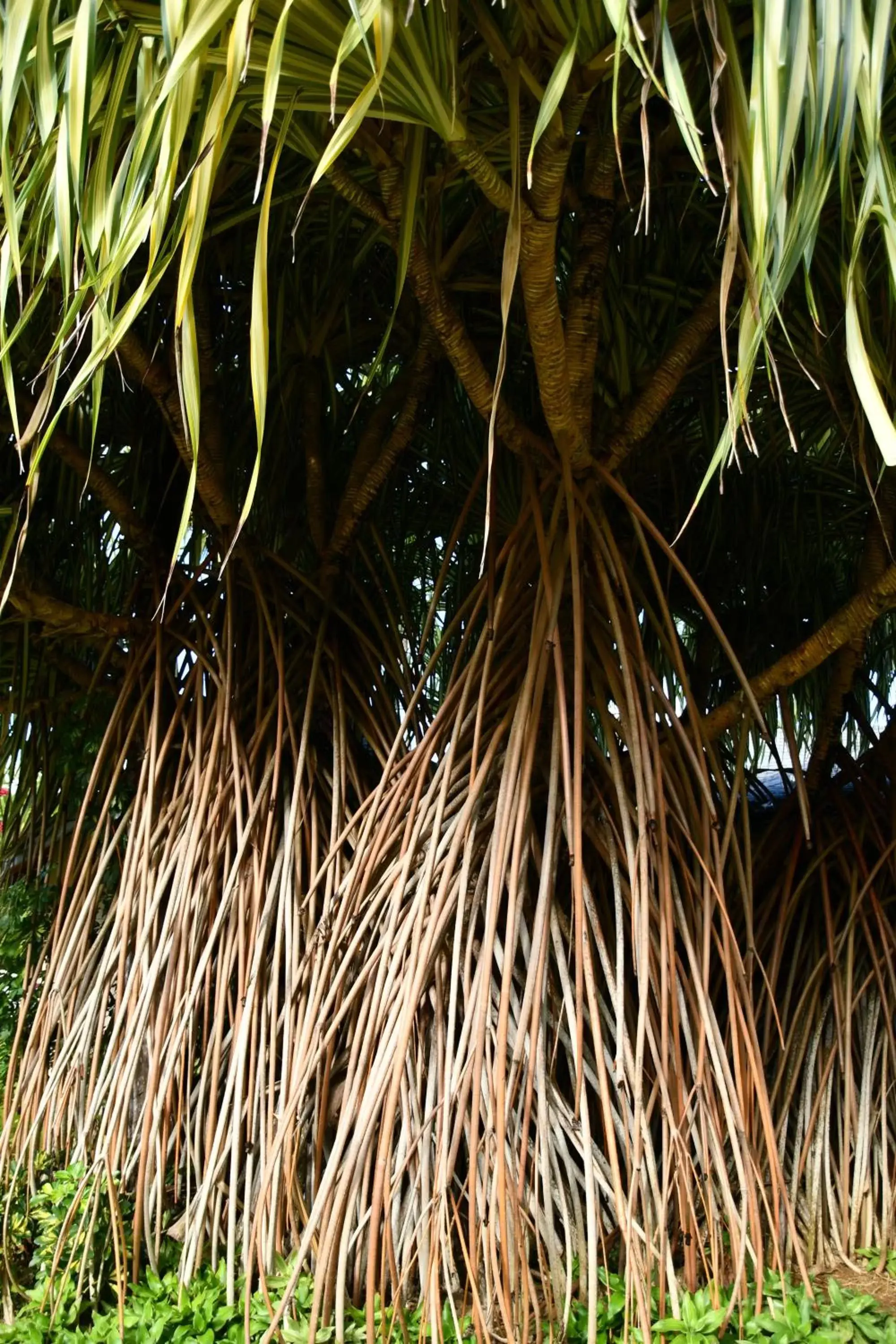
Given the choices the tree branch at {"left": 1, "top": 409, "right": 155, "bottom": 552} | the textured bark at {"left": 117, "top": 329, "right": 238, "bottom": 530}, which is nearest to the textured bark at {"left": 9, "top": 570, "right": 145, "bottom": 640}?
the tree branch at {"left": 1, "top": 409, "right": 155, "bottom": 552}

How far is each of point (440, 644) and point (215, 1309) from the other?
2.79 feet

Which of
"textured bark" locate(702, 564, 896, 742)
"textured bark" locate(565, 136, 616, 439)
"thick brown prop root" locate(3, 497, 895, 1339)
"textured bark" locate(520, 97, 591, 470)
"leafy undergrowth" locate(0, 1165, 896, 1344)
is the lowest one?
"leafy undergrowth" locate(0, 1165, 896, 1344)

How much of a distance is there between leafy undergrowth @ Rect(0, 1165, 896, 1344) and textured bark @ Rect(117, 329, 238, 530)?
0.91 meters

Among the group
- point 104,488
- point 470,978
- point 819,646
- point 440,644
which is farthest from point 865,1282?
point 104,488

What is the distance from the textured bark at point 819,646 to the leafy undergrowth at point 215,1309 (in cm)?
67

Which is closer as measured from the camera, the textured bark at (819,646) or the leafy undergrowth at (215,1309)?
the leafy undergrowth at (215,1309)

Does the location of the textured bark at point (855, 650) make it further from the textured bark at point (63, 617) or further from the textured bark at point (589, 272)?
the textured bark at point (63, 617)

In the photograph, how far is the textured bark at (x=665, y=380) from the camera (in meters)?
1.36

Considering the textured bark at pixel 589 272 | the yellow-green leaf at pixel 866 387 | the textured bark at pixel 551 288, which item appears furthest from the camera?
the textured bark at pixel 589 272

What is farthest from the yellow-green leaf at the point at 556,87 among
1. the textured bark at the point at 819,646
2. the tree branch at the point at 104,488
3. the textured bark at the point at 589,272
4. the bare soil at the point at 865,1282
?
the bare soil at the point at 865,1282

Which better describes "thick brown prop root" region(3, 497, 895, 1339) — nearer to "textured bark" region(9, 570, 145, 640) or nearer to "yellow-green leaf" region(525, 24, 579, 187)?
"textured bark" region(9, 570, 145, 640)

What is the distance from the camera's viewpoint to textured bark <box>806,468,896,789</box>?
4.99 feet

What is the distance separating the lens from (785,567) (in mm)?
2162

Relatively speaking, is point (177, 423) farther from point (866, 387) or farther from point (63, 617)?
point (866, 387)
